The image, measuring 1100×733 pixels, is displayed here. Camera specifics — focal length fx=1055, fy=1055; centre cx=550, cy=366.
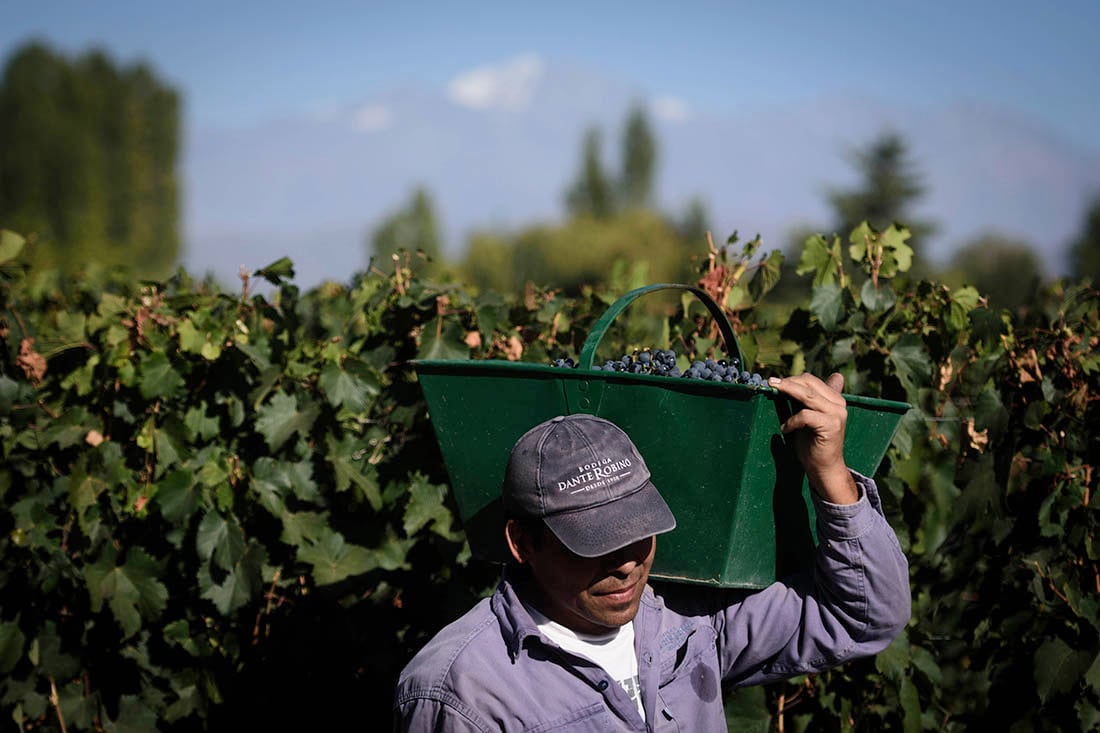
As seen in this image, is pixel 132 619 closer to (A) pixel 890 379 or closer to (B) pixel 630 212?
(A) pixel 890 379

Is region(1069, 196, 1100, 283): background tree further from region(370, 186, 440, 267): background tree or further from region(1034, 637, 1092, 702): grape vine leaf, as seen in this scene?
region(1034, 637, 1092, 702): grape vine leaf

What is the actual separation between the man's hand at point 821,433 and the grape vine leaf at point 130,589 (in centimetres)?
234

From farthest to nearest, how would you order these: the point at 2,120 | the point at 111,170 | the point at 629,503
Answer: the point at 111,170 < the point at 2,120 < the point at 629,503

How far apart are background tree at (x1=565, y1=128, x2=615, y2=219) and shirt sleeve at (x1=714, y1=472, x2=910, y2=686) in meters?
70.1

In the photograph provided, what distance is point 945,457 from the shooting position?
9.88ft

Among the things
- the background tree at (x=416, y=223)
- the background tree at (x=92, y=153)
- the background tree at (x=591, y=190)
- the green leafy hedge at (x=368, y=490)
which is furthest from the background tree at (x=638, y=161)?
the green leafy hedge at (x=368, y=490)

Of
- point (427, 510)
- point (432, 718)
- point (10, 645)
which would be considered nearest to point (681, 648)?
point (432, 718)

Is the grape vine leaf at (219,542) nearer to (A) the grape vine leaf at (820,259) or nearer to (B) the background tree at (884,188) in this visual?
(A) the grape vine leaf at (820,259)

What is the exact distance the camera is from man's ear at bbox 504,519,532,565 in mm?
1807

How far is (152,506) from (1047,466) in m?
2.69

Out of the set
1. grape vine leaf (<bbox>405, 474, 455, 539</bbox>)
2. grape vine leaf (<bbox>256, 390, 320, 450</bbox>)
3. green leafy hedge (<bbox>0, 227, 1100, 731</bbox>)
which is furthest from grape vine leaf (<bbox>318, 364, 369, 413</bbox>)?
grape vine leaf (<bbox>405, 474, 455, 539</bbox>)

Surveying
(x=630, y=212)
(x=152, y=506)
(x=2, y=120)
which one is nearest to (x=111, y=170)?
(x=2, y=120)

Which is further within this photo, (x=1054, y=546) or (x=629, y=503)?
(x=1054, y=546)

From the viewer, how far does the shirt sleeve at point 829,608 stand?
1794 millimetres
